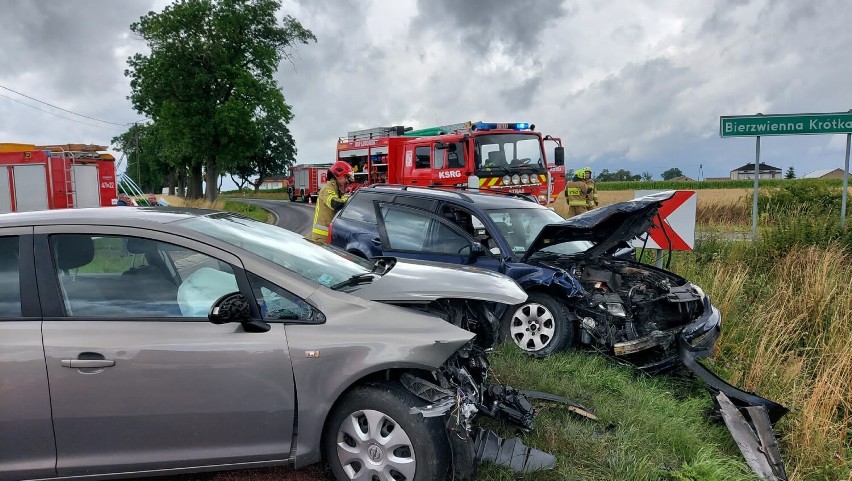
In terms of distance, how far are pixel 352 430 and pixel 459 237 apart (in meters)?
3.33

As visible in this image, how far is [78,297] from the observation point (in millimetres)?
2771

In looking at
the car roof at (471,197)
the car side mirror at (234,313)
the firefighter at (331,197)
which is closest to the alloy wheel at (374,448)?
the car side mirror at (234,313)

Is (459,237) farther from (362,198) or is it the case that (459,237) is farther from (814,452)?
(814,452)

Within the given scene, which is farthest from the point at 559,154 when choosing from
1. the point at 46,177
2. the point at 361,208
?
the point at 46,177

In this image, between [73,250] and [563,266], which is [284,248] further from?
[563,266]

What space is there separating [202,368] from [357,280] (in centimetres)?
95

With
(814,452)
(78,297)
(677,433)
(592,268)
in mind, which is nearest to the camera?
(78,297)

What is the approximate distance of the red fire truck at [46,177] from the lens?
49.4 ft

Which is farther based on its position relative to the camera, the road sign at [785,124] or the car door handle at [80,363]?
the road sign at [785,124]

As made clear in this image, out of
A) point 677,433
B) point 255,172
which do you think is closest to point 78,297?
point 677,433

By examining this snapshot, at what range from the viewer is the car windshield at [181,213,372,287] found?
9.91 ft

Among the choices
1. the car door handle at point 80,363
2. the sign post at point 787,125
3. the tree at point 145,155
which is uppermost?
the tree at point 145,155

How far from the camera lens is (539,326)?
199 inches

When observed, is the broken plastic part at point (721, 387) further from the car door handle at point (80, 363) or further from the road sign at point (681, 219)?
the car door handle at point (80, 363)
